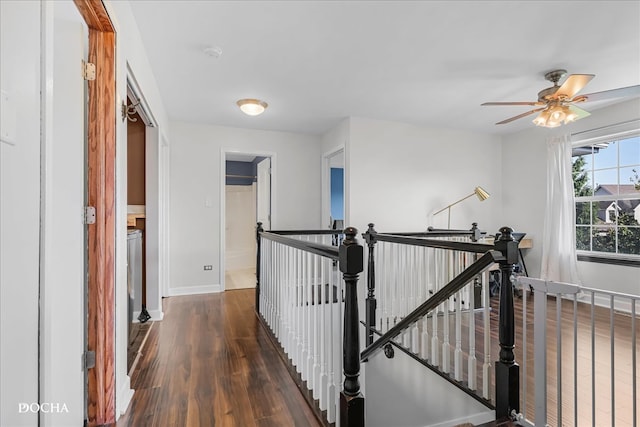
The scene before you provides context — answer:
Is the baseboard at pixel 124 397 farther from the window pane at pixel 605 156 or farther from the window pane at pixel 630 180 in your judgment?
the window pane at pixel 605 156

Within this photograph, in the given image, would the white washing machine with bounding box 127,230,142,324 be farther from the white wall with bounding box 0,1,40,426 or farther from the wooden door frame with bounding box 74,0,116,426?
the white wall with bounding box 0,1,40,426

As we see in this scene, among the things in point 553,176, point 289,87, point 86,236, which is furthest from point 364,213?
point 86,236

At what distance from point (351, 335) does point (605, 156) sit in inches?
184

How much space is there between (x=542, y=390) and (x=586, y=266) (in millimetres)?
3649

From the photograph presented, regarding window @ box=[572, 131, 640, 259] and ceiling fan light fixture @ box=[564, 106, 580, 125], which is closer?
ceiling fan light fixture @ box=[564, 106, 580, 125]

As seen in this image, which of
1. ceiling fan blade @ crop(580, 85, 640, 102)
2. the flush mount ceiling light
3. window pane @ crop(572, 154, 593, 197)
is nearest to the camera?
ceiling fan blade @ crop(580, 85, 640, 102)

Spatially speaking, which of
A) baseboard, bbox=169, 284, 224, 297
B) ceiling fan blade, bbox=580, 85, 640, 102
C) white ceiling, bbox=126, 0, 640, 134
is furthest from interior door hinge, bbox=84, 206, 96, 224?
ceiling fan blade, bbox=580, 85, 640, 102

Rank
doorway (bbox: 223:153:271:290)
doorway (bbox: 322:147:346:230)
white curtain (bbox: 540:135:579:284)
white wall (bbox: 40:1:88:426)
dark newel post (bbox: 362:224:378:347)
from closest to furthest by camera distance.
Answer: white wall (bbox: 40:1:88:426) < dark newel post (bbox: 362:224:378:347) < white curtain (bbox: 540:135:579:284) < doorway (bbox: 322:147:346:230) < doorway (bbox: 223:153:271:290)

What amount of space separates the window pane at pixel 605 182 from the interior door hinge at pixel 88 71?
5505 millimetres

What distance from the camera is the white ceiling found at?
2.15 metres

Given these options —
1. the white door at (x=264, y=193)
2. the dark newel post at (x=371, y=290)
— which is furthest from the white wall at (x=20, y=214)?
the white door at (x=264, y=193)

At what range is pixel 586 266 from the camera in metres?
4.27

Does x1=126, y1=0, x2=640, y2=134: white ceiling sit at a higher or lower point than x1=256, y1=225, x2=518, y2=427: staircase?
higher

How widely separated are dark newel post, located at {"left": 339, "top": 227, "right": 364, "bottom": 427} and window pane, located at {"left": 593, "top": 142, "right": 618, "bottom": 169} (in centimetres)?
450
